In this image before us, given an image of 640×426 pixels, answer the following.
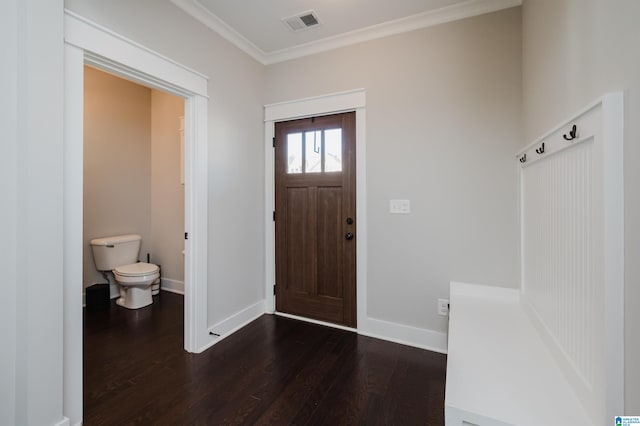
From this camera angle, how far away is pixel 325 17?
2.33 m

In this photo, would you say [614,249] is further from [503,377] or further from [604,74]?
[503,377]

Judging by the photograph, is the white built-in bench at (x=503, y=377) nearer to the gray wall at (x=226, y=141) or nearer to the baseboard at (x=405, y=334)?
the baseboard at (x=405, y=334)

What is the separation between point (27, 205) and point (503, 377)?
7.45ft

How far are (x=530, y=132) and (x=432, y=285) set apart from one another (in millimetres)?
1332

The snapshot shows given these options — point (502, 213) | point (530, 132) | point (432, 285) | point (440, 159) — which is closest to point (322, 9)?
point (440, 159)

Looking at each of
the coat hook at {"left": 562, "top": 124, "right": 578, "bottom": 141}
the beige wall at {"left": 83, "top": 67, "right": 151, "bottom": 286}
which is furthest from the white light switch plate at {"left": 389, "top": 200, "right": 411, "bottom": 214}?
the beige wall at {"left": 83, "top": 67, "right": 151, "bottom": 286}

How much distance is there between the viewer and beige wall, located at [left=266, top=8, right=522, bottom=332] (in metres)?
2.12

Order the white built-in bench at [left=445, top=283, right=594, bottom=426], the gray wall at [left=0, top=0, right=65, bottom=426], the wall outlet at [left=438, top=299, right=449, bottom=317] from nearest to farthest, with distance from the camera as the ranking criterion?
1. the white built-in bench at [left=445, top=283, right=594, bottom=426]
2. the gray wall at [left=0, top=0, right=65, bottom=426]
3. the wall outlet at [left=438, top=299, right=449, bottom=317]

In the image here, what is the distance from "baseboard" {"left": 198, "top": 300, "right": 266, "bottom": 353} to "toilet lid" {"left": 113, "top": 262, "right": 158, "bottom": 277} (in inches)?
48.2

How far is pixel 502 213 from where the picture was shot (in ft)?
6.98

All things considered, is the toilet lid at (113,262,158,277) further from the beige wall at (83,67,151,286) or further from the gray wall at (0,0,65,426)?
the gray wall at (0,0,65,426)

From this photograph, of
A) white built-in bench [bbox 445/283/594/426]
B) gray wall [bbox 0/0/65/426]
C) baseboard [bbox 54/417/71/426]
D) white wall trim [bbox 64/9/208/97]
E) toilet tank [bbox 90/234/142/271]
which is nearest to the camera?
white built-in bench [bbox 445/283/594/426]

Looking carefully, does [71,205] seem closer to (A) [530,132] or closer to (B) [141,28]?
(B) [141,28]

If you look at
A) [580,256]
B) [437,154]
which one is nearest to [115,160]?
[437,154]
